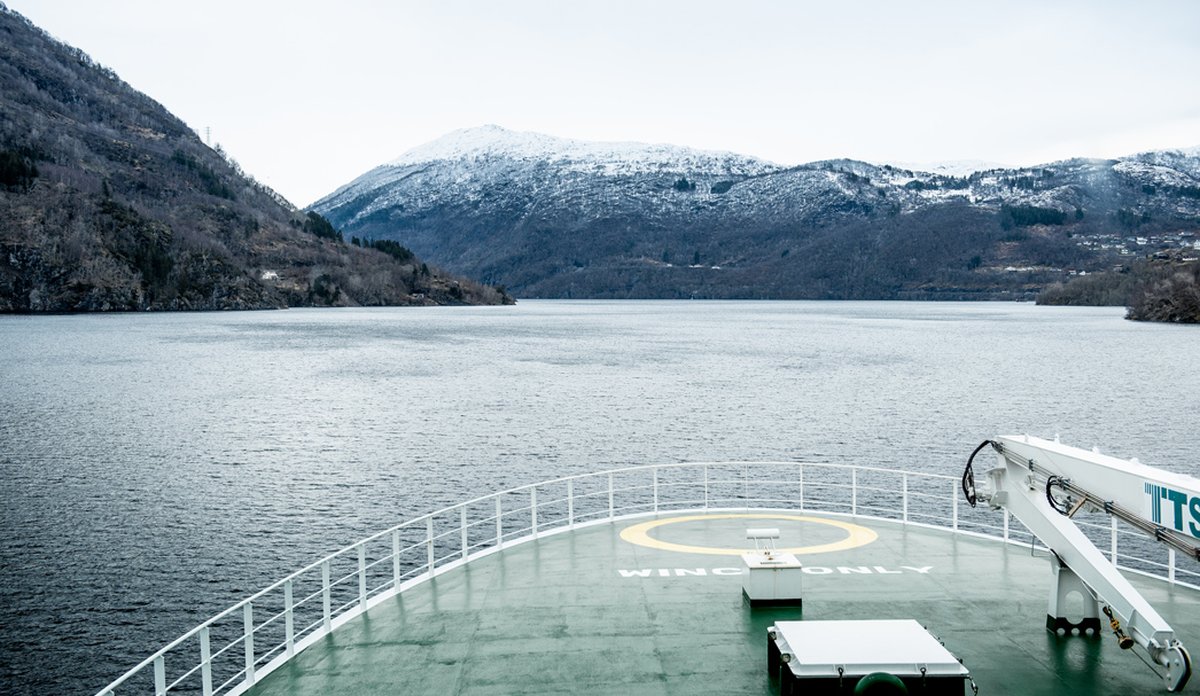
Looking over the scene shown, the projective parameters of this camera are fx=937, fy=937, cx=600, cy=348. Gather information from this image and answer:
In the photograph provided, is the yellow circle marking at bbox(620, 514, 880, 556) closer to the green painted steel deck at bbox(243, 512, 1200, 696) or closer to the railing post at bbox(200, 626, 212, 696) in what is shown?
the green painted steel deck at bbox(243, 512, 1200, 696)

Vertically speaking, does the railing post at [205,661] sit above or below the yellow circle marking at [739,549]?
above

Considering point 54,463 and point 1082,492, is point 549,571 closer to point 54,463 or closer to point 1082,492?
point 1082,492

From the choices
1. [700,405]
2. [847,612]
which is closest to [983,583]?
[847,612]

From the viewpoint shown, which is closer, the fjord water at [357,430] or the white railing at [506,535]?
the white railing at [506,535]

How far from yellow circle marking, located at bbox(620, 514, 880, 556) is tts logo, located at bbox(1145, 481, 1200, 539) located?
941 cm

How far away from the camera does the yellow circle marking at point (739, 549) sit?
2008 cm

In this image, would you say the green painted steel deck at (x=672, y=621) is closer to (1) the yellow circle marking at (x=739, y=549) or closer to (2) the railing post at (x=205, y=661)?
(1) the yellow circle marking at (x=739, y=549)

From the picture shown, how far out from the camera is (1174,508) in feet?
32.7

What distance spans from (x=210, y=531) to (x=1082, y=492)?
36514mm

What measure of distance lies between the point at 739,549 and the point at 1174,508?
10991mm

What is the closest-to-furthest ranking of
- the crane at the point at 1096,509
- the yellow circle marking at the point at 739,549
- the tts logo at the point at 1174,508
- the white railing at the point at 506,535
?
the tts logo at the point at 1174,508, the crane at the point at 1096,509, the white railing at the point at 506,535, the yellow circle marking at the point at 739,549

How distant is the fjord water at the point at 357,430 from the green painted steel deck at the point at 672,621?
1378 cm

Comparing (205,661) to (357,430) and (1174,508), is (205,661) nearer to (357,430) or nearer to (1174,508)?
(1174,508)

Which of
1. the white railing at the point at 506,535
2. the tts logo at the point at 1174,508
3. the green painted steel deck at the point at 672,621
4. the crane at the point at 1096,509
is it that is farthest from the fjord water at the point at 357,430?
the tts logo at the point at 1174,508
